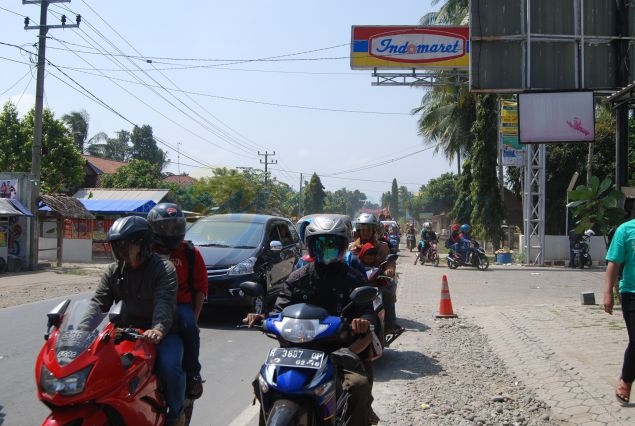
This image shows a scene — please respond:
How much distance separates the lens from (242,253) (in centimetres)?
1025

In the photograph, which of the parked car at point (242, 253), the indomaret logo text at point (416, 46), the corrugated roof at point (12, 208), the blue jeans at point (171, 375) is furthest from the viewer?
the indomaret logo text at point (416, 46)

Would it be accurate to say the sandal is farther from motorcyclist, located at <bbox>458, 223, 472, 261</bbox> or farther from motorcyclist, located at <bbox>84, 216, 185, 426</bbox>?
motorcyclist, located at <bbox>458, 223, 472, 261</bbox>

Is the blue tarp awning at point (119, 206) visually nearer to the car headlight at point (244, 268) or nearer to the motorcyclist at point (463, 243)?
the motorcyclist at point (463, 243)

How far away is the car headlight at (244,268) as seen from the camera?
9.80 m

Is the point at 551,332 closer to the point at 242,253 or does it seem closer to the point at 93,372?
the point at 242,253

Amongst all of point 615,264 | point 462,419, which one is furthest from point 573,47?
point 462,419

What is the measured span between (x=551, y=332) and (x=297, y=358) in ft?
22.2

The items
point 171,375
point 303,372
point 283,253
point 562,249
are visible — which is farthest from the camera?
point 562,249

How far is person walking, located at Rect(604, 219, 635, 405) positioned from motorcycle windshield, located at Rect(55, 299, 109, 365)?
14.7 ft

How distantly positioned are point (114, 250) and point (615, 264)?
14.6 feet

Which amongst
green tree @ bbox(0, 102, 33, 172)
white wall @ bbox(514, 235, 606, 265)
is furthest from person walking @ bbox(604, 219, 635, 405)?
green tree @ bbox(0, 102, 33, 172)

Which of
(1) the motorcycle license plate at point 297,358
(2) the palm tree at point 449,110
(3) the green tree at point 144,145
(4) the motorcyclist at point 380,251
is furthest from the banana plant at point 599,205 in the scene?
(3) the green tree at point 144,145

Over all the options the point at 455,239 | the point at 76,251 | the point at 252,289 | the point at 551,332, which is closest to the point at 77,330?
the point at 252,289

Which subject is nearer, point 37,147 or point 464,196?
point 37,147
